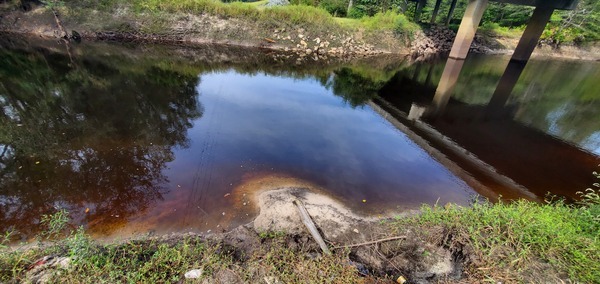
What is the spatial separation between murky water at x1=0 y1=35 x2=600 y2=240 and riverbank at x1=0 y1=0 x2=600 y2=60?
13.7ft

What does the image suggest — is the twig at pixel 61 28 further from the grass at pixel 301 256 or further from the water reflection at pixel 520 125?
the water reflection at pixel 520 125

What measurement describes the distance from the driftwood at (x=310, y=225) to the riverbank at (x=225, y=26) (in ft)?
59.4

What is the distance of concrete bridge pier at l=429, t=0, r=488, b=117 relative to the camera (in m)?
16.1

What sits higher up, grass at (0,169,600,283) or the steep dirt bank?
the steep dirt bank

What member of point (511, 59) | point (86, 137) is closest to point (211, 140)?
point (86, 137)

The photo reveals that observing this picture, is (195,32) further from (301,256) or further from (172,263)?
(301,256)

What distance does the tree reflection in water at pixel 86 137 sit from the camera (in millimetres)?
5613

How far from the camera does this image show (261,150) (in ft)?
26.5

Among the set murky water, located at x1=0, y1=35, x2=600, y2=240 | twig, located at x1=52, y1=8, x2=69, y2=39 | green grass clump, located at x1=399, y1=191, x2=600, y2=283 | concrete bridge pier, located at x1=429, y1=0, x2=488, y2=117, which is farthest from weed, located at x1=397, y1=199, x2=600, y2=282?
twig, located at x1=52, y1=8, x2=69, y2=39

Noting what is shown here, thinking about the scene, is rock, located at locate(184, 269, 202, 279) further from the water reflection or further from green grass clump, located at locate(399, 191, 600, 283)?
the water reflection

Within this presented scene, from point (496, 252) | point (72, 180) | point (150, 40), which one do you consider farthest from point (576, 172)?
point (150, 40)

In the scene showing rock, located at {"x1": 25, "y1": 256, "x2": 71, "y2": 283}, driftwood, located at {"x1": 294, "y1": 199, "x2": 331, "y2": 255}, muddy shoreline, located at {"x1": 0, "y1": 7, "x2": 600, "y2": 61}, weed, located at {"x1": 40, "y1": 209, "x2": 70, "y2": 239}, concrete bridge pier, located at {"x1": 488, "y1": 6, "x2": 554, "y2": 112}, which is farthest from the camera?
concrete bridge pier, located at {"x1": 488, "y1": 6, "x2": 554, "y2": 112}

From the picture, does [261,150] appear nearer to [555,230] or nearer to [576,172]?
[555,230]

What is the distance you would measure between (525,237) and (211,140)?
7962mm
